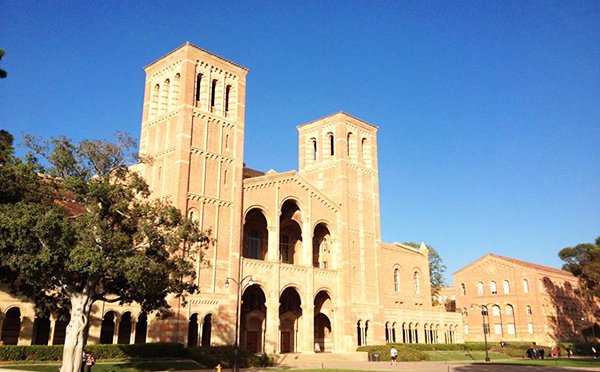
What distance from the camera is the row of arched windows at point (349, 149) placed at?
56.2 metres

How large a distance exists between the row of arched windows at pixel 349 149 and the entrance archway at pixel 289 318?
14779mm

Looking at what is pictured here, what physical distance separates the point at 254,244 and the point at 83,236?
25649mm

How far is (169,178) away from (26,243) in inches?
710

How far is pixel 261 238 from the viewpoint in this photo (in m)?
49.0

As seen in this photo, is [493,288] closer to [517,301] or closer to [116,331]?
[517,301]

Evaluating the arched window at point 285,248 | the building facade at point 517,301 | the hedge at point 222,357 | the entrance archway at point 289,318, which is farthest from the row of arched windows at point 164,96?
the building facade at point 517,301

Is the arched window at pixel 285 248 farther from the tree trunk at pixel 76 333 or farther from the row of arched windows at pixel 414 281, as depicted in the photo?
the tree trunk at pixel 76 333

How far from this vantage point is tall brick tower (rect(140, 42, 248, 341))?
129ft

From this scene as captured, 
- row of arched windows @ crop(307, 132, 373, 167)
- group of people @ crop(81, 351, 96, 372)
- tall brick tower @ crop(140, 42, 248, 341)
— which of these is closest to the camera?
group of people @ crop(81, 351, 96, 372)

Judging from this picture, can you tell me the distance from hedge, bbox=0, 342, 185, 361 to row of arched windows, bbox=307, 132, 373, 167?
2744 cm

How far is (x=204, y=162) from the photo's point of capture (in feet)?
135

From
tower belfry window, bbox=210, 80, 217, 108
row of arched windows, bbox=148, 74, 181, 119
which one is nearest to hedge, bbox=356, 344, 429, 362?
tower belfry window, bbox=210, 80, 217, 108

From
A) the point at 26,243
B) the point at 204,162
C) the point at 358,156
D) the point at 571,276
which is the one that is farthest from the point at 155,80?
the point at 571,276

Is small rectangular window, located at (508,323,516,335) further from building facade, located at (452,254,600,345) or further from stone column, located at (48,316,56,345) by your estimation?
stone column, located at (48,316,56,345)
